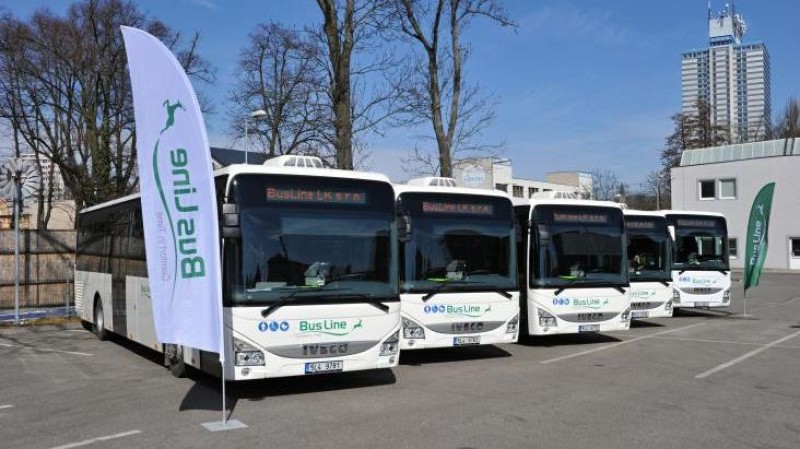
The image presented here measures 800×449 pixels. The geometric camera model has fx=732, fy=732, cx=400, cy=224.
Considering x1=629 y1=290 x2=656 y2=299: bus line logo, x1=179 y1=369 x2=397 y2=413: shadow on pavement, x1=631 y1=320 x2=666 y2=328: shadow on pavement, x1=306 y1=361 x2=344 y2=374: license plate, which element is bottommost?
x1=631 y1=320 x2=666 y2=328: shadow on pavement

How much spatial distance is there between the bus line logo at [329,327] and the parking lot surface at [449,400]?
0.81 meters

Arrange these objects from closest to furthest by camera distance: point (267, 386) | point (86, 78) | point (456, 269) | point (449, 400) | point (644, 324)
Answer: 1. point (449, 400)
2. point (267, 386)
3. point (456, 269)
4. point (644, 324)
5. point (86, 78)

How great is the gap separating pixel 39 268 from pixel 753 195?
47.0 meters

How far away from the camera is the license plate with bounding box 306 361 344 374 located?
8.84 metres

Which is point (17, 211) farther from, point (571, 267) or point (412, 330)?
point (571, 267)

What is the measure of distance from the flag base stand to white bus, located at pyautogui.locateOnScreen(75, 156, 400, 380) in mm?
831

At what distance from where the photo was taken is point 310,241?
900 cm

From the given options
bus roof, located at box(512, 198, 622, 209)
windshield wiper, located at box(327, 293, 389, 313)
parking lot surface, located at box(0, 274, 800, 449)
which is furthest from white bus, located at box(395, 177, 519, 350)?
windshield wiper, located at box(327, 293, 389, 313)

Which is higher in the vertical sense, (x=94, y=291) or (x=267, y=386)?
(x=94, y=291)

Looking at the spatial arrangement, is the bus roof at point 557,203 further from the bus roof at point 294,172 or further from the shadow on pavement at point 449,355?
the bus roof at point 294,172

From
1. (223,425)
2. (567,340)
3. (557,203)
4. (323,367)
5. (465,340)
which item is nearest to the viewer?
(223,425)

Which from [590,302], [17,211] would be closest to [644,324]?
[590,302]

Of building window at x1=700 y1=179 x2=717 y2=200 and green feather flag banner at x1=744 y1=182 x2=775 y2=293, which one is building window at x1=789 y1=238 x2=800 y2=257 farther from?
green feather flag banner at x1=744 y1=182 x2=775 y2=293

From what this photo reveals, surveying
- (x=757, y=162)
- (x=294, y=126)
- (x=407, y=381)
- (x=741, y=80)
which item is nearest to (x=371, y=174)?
(x=407, y=381)
